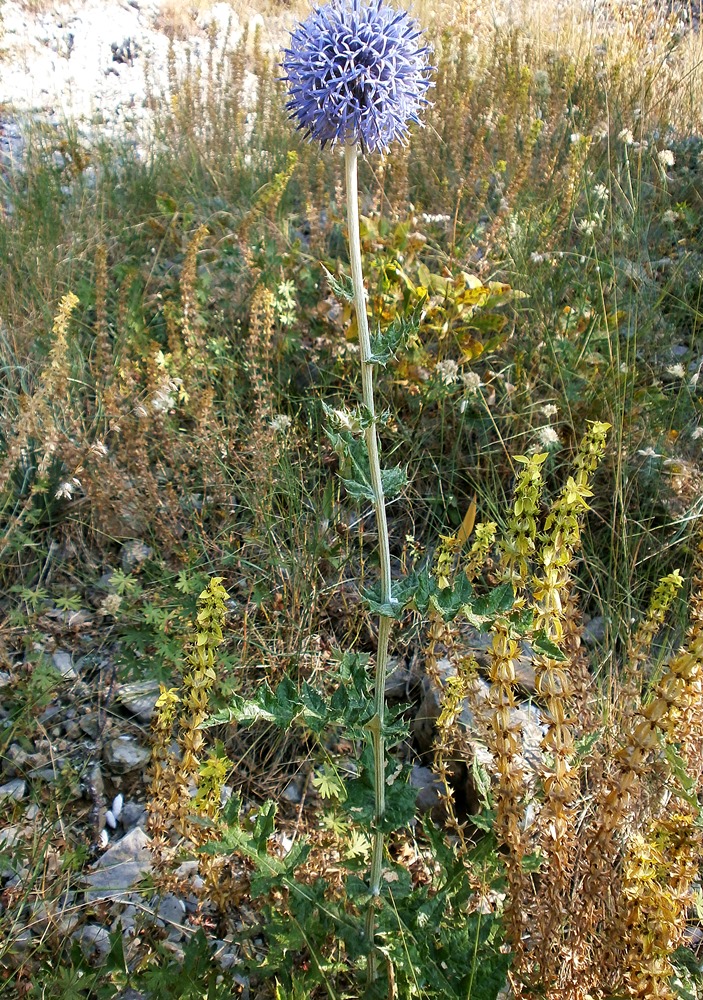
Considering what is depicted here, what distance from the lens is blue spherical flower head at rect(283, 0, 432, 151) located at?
150cm

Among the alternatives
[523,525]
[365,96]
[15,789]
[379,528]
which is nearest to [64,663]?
[15,789]

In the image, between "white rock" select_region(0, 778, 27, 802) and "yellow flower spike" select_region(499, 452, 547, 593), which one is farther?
"white rock" select_region(0, 778, 27, 802)

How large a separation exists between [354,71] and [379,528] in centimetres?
89

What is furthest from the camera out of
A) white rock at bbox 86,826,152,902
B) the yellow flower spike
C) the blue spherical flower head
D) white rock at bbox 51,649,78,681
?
white rock at bbox 51,649,78,681

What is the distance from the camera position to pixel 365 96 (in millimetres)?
1526

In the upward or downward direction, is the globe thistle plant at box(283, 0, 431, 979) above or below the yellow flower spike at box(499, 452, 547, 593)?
above

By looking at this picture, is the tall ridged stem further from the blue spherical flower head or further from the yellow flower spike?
the yellow flower spike

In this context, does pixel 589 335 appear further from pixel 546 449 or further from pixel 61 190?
pixel 61 190

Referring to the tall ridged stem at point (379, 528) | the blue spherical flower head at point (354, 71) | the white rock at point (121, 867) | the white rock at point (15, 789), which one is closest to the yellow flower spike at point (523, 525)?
the tall ridged stem at point (379, 528)

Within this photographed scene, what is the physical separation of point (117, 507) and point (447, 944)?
1747mm

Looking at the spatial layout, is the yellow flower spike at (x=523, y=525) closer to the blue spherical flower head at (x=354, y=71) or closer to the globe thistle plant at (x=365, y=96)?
the globe thistle plant at (x=365, y=96)

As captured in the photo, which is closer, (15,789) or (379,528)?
(379,528)

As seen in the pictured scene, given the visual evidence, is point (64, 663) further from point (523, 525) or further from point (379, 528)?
point (523, 525)

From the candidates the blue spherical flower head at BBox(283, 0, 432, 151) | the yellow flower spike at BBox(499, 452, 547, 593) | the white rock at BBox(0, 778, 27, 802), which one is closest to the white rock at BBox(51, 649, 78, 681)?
the white rock at BBox(0, 778, 27, 802)
